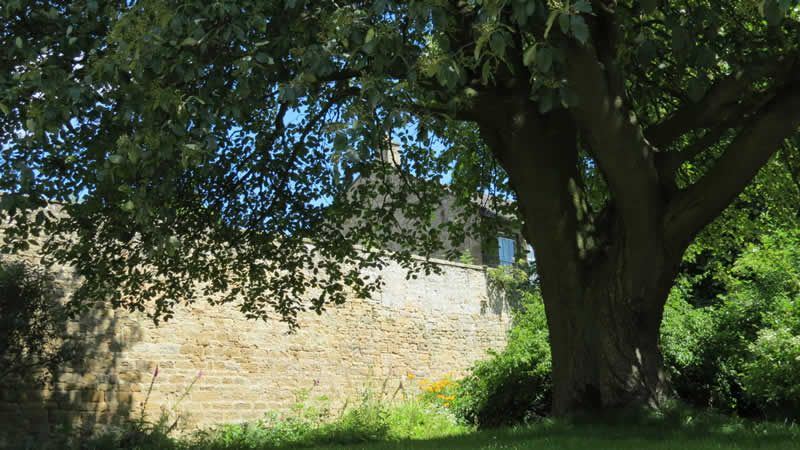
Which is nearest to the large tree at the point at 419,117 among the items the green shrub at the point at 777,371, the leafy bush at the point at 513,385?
the green shrub at the point at 777,371

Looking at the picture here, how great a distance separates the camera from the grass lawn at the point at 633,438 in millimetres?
6715

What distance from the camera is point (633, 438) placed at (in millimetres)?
7035

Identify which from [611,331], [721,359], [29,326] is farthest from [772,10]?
[29,326]

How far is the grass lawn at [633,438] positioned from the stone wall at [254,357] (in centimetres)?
585

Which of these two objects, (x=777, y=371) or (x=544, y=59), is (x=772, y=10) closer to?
(x=544, y=59)

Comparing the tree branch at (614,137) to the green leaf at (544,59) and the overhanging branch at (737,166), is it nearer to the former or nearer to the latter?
the overhanging branch at (737,166)

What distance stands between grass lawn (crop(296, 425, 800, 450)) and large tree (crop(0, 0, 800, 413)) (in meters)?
0.56

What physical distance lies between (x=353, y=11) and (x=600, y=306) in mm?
4049

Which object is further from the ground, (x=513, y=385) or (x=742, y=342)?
(x=742, y=342)

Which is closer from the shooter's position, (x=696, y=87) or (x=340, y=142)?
(x=340, y=142)

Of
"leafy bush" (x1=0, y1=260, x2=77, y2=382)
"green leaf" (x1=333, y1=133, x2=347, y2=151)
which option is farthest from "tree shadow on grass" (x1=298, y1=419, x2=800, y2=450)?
"leafy bush" (x1=0, y1=260, x2=77, y2=382)

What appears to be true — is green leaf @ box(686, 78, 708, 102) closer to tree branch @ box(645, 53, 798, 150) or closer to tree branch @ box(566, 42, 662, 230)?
tree branch @ box(566, 42, 662, 230)

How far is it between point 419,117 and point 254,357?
935 cm

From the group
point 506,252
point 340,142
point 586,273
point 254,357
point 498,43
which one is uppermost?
point 506,252
